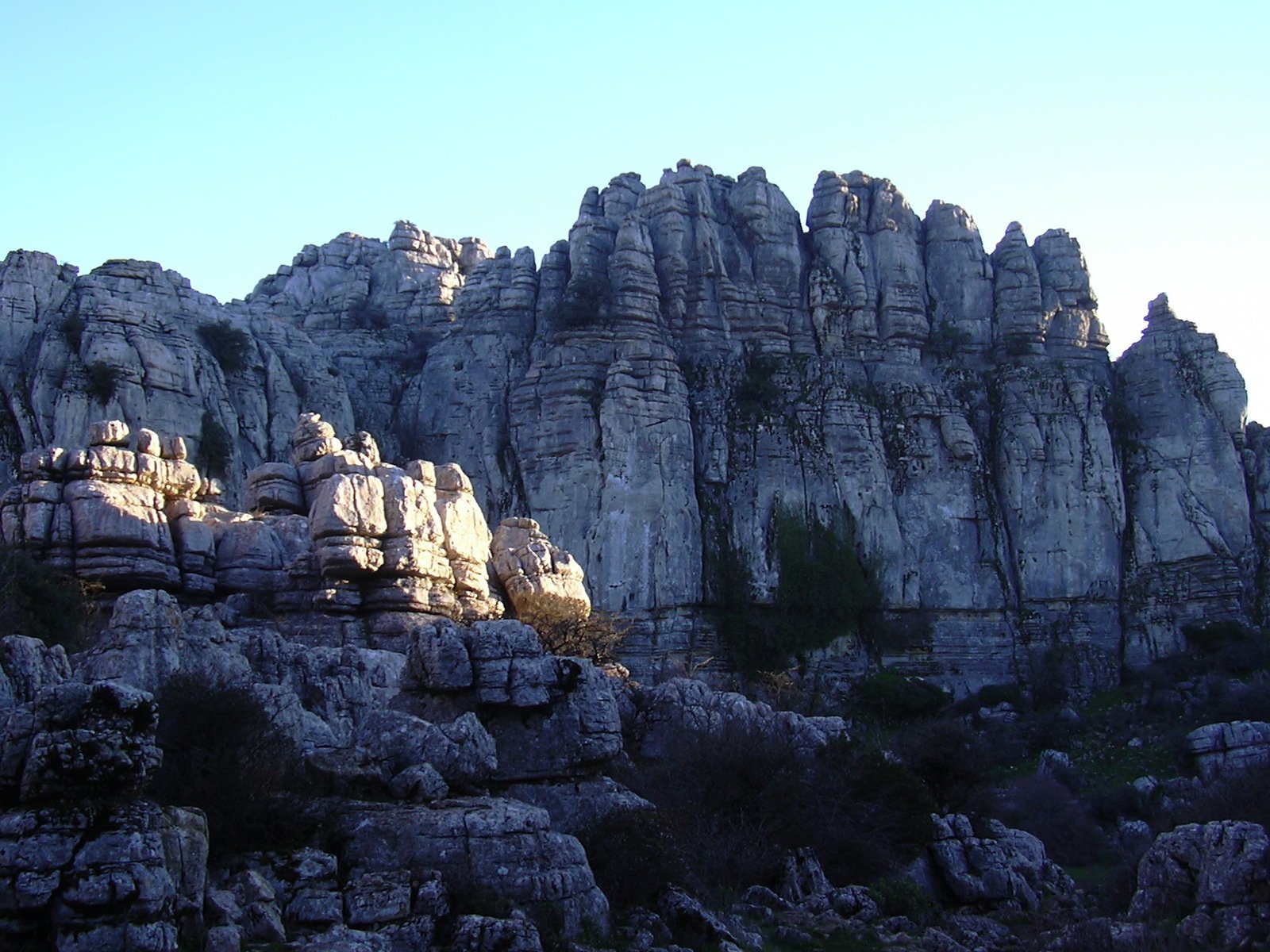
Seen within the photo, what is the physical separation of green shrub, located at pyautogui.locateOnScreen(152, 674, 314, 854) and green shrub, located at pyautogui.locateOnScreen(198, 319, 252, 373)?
35.9 metres

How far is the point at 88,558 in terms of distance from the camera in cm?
3156

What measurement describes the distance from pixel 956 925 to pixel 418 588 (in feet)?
51.8

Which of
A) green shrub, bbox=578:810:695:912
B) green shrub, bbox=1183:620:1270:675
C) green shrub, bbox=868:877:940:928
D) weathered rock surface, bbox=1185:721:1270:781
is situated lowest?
green shrub, bbox=868:877:940:928

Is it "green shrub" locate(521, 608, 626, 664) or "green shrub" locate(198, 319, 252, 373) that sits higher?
"green shrub" locate(198, 319, 252, 373)

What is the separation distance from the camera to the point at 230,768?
608 inches

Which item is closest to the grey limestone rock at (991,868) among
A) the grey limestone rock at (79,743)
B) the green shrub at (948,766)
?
the green shrub at (948,766)

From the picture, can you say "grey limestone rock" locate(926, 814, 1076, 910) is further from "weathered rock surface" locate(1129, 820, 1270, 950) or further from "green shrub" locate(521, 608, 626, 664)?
"green shrub" locate(521, 608, 626, 664)

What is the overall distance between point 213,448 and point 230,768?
115 feet

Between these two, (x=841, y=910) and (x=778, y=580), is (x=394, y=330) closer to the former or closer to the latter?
(x=778, y=580)

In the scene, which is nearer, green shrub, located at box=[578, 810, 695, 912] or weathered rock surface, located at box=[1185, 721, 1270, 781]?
green shrub, located at box=[578, 810, 695, 912]

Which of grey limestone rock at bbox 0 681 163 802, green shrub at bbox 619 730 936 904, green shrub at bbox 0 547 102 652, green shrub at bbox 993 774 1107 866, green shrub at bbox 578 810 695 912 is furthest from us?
green shrub at bbox 993 774 1107 866

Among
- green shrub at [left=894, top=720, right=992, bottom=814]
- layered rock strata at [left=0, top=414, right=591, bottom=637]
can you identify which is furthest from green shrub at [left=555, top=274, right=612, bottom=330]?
green shrub at [left=894, top=720, right=992, bottom=814]

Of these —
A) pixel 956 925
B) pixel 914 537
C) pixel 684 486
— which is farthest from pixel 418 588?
pixel 914 537

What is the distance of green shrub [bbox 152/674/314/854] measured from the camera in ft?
48.4
